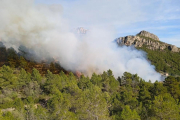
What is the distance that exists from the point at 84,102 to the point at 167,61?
111490 mm

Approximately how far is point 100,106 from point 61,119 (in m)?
5.22

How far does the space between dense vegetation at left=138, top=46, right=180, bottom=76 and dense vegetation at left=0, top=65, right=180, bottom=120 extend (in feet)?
206

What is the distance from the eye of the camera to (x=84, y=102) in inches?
745

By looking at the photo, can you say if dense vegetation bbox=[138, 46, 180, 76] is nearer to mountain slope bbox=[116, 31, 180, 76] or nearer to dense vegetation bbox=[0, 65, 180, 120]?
mountain slope bbox=[116, 31, 180, 76]

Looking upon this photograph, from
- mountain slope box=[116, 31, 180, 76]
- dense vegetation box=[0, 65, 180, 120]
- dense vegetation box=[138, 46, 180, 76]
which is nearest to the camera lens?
dense vegetation box=[0, 65, 180, 120]

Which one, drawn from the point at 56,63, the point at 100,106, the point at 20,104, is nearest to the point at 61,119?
the point at 100,106

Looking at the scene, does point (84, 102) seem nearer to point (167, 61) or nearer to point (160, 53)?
point (167, 61)

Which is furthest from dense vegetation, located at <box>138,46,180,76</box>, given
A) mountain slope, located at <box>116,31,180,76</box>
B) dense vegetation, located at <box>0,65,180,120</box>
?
dense vegetation, located at <box>0,65,180,120</box>

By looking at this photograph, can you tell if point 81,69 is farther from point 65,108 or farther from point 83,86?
point 65,108

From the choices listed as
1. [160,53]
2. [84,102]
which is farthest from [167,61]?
[84,102]

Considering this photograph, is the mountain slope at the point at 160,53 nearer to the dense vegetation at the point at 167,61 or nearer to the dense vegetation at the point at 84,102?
the dense vegetation at the point at 167,61

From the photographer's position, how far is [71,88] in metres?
27.0

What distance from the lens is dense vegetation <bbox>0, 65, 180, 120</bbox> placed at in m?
16.9

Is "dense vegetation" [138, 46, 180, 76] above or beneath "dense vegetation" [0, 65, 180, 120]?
above
